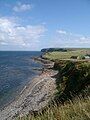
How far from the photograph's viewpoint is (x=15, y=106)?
134ft

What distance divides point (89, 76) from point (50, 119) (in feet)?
82.8

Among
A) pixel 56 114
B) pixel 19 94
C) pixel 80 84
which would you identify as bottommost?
pixel 19 94

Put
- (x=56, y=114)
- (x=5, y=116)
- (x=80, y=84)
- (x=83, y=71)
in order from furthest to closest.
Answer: (x=83, y=71) → (x=5, y=116) → (x=80, y=84) → (x=56, y=114)

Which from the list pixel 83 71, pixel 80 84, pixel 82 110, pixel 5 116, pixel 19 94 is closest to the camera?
pixel 82 110

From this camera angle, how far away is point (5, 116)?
35.5m

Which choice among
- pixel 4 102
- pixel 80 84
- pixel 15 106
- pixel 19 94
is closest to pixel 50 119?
pixel 80 84

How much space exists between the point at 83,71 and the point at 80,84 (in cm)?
600

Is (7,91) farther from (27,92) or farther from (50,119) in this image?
(50,119)

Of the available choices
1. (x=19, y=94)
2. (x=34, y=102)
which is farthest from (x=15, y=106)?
(x=19, y=94)

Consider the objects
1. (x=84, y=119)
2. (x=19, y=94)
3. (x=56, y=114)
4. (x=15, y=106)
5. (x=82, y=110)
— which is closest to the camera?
(x=84, y=119)

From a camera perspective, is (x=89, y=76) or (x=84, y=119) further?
(x=89, y=76)

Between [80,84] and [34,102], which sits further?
[34,102]

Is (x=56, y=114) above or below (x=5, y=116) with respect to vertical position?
above

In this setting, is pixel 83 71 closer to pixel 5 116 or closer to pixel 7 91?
pixel 5 116
